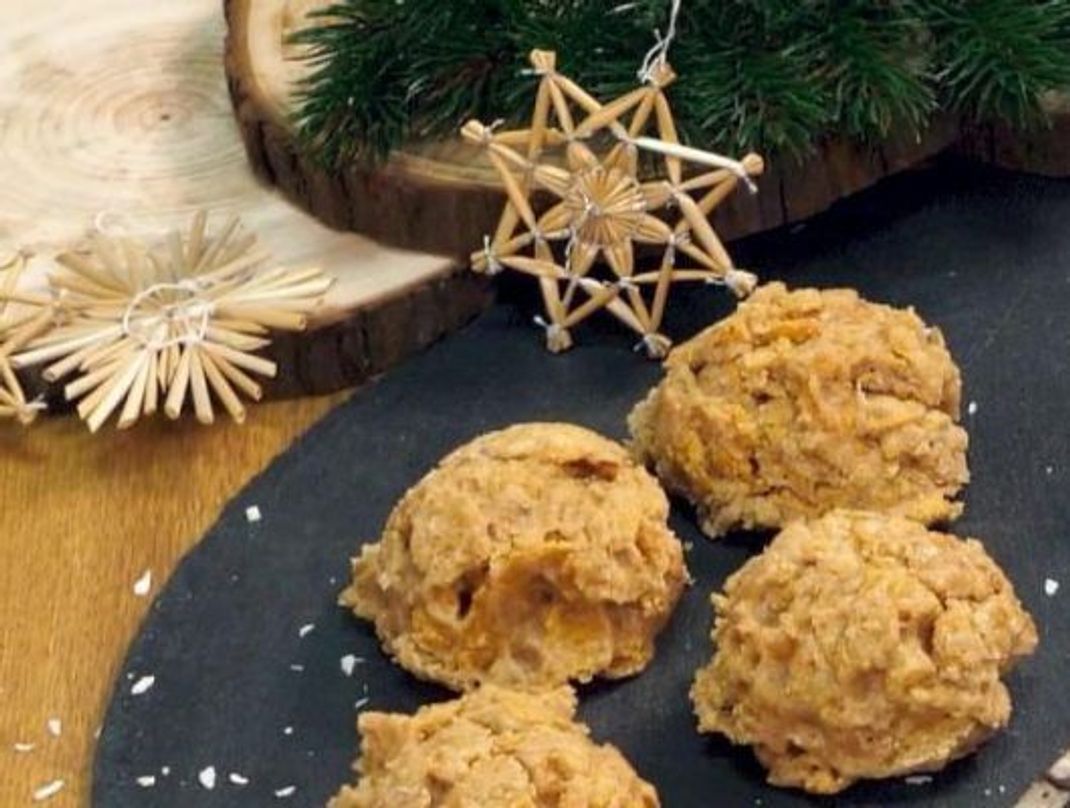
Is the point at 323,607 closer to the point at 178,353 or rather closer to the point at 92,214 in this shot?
the point at 178,353

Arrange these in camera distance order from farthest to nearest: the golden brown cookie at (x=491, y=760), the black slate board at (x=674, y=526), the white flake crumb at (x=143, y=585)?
the white flake crumb at (x=143, y=585)
the black slate board at (x=674, y=526)
the golden brown cookie at (x=491, y=760)

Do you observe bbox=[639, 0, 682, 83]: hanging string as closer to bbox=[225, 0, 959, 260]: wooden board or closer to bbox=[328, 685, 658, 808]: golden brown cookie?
bbox=[225, 0, 959, 260]: wooden board

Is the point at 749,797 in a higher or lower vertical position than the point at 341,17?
lower

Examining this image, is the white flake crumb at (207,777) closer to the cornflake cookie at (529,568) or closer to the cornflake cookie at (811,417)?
the cornflake cookie at (529,568)

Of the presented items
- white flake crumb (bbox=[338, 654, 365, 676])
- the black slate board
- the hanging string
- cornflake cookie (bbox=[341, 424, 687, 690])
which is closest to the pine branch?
the hanging string

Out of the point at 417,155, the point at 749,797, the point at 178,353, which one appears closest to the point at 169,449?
the point at 178,353

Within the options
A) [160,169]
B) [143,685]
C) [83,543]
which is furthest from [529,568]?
[160,169]

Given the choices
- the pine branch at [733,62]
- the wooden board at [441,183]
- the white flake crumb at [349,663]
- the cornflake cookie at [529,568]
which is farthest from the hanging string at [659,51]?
the white flake crumb at [349,663]
